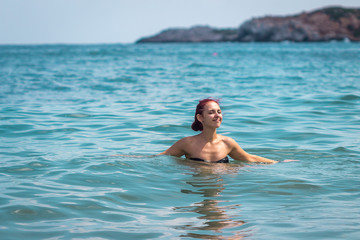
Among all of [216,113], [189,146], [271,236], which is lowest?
[271,236]

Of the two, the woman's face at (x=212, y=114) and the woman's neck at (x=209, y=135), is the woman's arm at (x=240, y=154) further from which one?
the woman's face at (x=212, y=114)

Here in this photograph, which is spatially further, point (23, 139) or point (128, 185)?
point (23, 139)

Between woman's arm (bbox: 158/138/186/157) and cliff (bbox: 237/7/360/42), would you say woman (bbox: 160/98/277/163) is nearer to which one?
woman's arm (bbox: 158/138/186/157)

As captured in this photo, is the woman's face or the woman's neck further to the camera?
the woman's neck

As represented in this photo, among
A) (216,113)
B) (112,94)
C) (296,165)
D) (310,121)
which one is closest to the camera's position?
(216,113)

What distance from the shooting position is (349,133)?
33.9 ft

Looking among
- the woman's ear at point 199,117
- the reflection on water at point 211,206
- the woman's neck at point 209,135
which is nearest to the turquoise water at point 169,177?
the reflection on water at point 211,206

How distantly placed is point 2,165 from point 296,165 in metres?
4.86

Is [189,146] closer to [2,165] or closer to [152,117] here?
[2,165]

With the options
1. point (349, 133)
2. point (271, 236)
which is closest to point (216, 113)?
point (271, 236)

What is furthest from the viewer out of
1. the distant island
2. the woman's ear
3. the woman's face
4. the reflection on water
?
the distant island

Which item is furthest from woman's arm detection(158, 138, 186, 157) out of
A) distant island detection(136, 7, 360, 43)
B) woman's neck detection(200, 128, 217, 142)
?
distant island detection(136, 7, 360, 43)

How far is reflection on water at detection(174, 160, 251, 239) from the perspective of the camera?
188 inches

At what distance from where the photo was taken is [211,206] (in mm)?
5617
